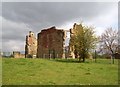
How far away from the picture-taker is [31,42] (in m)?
74.6

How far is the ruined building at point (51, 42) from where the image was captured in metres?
68.1

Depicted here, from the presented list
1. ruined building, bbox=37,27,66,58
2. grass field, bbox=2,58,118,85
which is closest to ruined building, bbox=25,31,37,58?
ruined building, bbox=37,27,66,58

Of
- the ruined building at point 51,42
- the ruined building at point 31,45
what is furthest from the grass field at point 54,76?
the ruined building at point 31,45

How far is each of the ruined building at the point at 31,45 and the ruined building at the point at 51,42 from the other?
1593mm

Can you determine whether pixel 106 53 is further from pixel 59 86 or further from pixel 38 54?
pixel 59 86

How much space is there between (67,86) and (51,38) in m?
56.0

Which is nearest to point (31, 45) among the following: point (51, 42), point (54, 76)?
point (51, 42)

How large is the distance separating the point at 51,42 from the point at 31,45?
22.1 feet

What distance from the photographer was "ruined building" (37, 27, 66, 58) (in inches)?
2682

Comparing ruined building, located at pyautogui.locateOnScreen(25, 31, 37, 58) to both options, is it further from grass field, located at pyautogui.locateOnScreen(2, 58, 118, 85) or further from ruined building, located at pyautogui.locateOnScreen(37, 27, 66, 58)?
grass field, located at pyautogui.locateOnScreen(2, 58, 118, 85)

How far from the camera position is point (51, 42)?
71.6 meters

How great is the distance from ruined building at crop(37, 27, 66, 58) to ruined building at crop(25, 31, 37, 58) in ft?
5.23

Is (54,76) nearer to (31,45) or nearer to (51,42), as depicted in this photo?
(51,42)

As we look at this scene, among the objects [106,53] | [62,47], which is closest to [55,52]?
[62,47]
